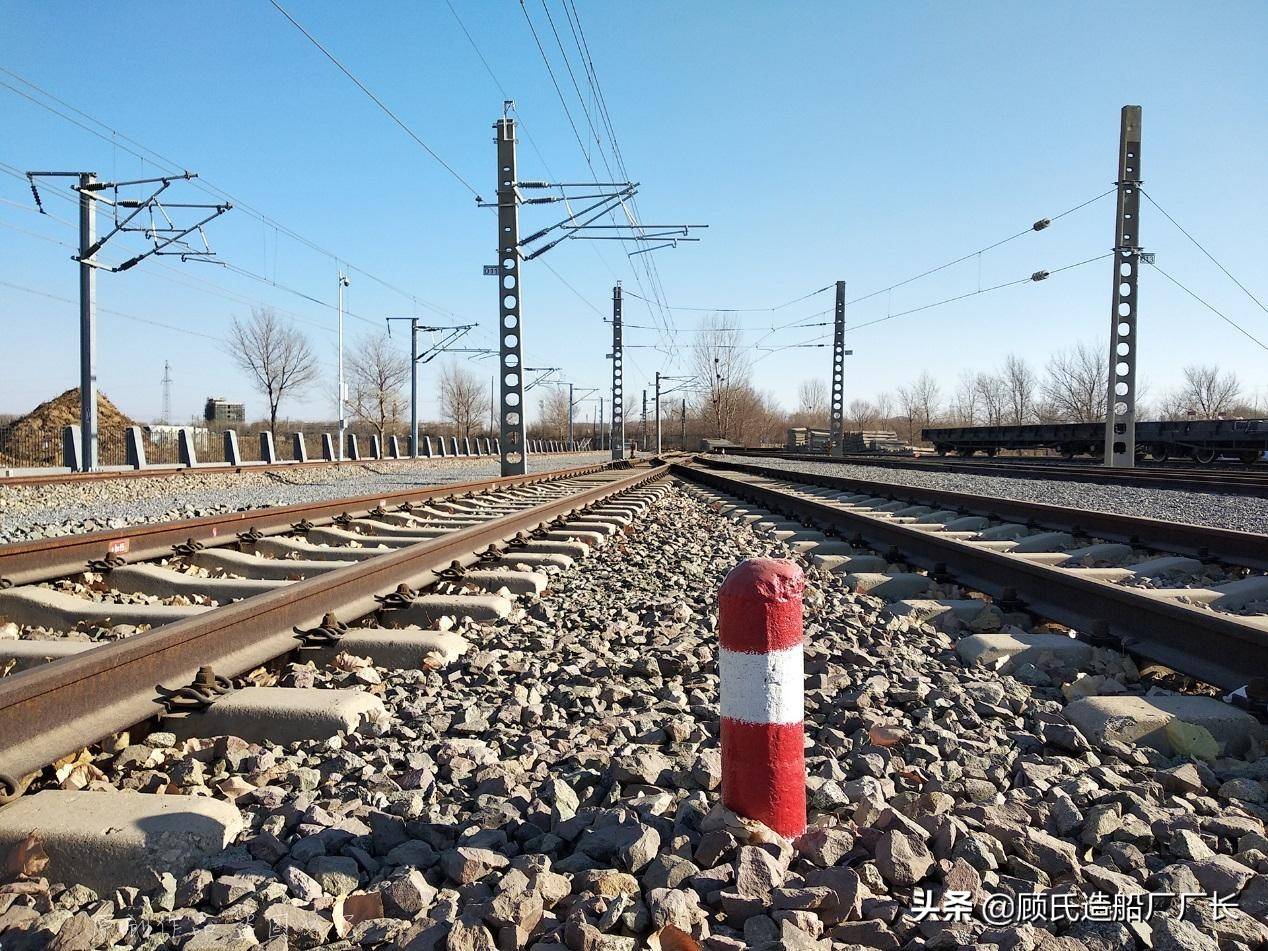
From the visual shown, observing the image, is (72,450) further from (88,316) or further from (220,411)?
(220,411)

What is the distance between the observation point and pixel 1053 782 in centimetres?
229

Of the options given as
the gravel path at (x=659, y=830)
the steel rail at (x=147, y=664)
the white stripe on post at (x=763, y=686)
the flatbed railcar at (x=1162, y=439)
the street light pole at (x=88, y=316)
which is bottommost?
the gravel path at (x=659, y=830)

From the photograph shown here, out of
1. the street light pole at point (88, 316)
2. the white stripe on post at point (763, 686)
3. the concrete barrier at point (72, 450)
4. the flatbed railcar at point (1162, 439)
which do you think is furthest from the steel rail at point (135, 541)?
the flatbed railcar at point (1162, 439)

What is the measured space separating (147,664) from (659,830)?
1808 millimetres

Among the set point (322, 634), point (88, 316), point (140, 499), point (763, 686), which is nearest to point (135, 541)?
point (322, 634)

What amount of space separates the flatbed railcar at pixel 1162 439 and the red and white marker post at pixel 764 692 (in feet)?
87.6

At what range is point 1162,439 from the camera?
25922mm

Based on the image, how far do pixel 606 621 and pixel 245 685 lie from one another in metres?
1.86

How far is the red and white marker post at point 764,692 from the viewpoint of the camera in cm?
192

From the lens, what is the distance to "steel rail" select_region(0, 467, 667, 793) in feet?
7.14

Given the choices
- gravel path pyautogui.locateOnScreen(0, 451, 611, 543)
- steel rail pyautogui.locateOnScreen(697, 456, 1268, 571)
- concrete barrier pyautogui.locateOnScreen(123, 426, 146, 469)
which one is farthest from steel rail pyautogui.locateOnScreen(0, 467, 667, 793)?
concrete barrier pyautogui.locateOnScreen(123, 426, 146, 469)

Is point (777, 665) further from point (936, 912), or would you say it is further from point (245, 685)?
point (245, 685)

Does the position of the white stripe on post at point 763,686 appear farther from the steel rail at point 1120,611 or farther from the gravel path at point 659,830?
the steel rail at point 1120,611

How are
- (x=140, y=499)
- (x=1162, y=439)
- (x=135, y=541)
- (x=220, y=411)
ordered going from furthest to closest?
1. (x=220, y=411)
2. (x=1162, y=439)
3. (x=140, y=499)
4. (x=135, y=541)
